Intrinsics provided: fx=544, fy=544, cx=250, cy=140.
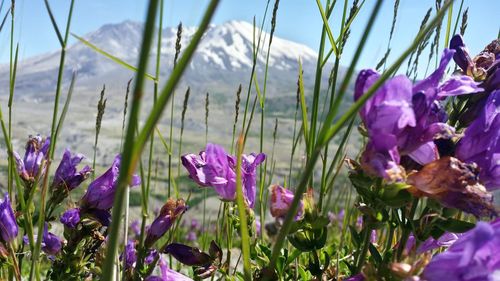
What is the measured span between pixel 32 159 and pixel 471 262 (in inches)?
54.6

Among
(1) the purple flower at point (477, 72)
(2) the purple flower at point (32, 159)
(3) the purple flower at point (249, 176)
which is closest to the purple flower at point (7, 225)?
(2) the purple flower at point (32, 159)

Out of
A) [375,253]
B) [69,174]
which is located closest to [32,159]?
[69,174]

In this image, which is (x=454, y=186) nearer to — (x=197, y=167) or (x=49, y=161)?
(x=197, y=167)

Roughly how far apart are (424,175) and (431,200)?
0.30 ft

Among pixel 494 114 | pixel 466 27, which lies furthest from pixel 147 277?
pixel 466 27

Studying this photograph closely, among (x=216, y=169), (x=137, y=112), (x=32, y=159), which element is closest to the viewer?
(x=137, y=112)

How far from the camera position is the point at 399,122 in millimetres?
904

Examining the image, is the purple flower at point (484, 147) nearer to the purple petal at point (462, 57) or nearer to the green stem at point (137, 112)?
the purple petal at point (462, 57)

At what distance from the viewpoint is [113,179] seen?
1.39 metres

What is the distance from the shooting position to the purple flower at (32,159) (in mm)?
1661

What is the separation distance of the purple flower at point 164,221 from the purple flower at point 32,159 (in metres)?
0.58

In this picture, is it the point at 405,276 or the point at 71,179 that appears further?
the point at 71,179

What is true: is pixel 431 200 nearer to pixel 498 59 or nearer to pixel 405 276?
pixel 405 276

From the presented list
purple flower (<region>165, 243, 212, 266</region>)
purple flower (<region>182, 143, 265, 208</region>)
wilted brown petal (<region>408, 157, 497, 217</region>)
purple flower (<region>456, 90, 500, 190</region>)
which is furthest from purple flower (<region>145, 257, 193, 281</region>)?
purple flower (<region>456, 90, 500, 190</region>)
